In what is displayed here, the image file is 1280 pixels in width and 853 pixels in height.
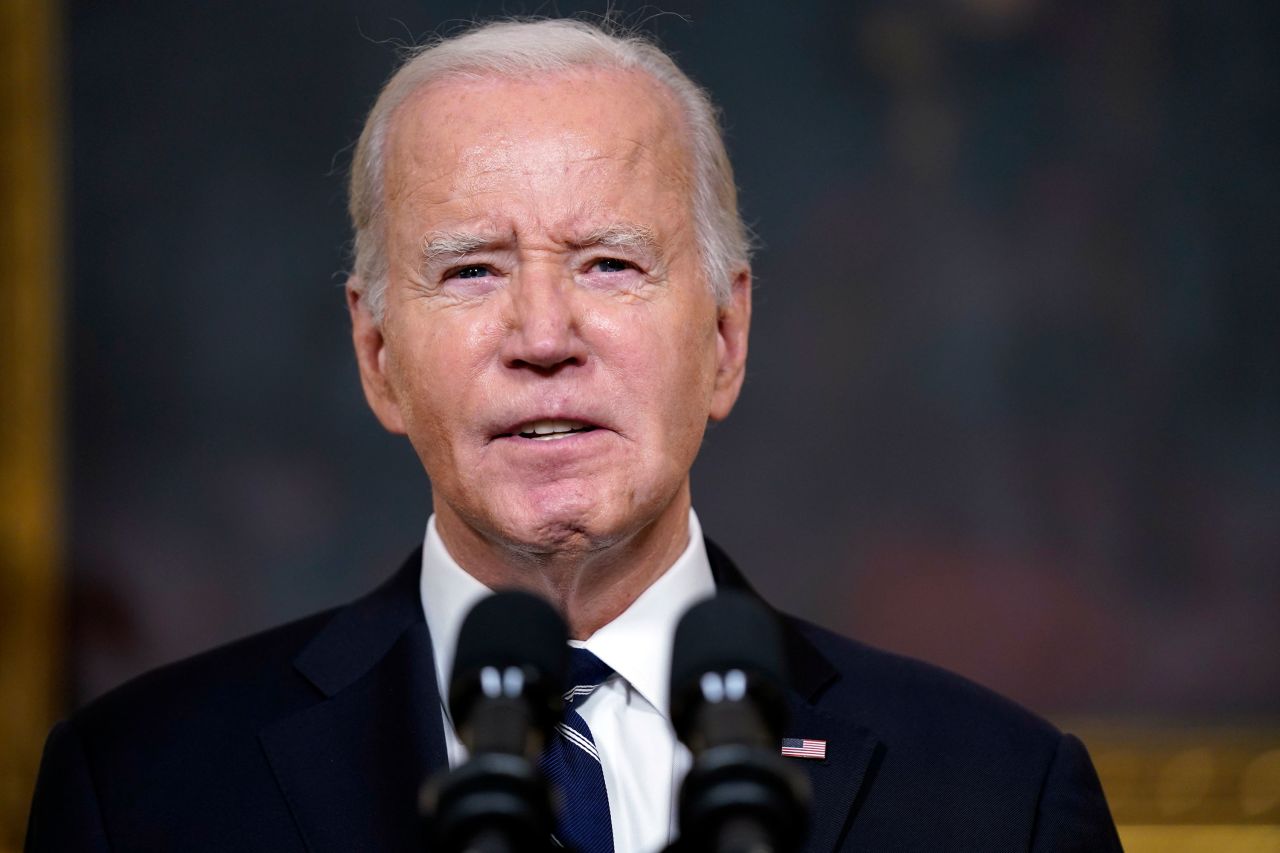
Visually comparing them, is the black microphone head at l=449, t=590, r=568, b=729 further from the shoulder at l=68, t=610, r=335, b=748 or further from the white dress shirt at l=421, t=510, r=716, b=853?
the shoulder at l=68, t=610, r=335, b=748

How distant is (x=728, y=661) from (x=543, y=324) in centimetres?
83

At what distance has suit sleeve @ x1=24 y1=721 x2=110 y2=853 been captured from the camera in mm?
2023

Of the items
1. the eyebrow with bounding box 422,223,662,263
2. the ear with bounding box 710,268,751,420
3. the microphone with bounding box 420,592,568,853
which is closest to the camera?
the microphone with bounding box 420,592,568,853

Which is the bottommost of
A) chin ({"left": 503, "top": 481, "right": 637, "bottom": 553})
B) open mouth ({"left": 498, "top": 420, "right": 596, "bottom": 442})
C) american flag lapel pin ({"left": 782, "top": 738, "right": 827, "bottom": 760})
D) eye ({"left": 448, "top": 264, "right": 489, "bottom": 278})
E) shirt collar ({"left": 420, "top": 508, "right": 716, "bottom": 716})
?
american flag lapel pin ({"left": 782, "top": 738, "right": 827, "bottom": 760})

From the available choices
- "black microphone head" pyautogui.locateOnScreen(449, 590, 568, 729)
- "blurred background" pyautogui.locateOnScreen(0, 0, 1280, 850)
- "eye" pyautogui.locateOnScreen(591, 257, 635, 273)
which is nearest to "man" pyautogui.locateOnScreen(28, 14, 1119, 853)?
"eye" pyautogui.locateOnScreen(591, 257, 635, 273)

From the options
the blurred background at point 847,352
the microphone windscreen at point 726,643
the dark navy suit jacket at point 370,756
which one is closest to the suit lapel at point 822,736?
the dark navy suit jacket at point 370,756

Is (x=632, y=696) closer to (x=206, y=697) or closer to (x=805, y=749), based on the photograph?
(x=805, y=749)

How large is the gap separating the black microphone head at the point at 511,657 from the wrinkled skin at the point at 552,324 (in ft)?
2.27

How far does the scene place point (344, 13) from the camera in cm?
439

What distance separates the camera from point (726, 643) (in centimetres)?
121

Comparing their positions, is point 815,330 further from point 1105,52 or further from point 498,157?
point 498,157

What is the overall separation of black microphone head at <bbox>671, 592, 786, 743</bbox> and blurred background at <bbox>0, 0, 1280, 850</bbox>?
123 inches

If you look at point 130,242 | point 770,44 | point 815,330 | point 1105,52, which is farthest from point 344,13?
point 1105,52

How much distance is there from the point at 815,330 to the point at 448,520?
2.43 meters
